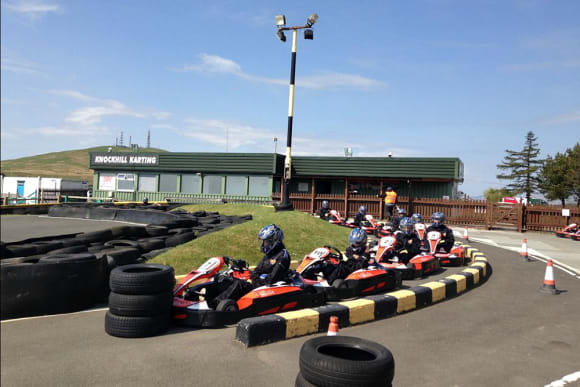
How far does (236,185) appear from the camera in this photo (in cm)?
2770

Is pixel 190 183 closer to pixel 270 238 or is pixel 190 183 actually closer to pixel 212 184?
pixel 212 184

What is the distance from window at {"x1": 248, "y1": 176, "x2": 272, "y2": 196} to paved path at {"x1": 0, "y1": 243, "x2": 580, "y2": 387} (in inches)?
823

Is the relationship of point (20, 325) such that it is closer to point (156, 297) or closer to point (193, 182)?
point (156, 297)

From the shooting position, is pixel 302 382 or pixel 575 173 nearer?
pixel 302 382

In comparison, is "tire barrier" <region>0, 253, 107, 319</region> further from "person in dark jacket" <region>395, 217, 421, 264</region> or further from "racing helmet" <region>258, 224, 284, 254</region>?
"person in dark jacket" <region>395, 217, 421, 264</region>

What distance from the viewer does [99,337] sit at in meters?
4.45

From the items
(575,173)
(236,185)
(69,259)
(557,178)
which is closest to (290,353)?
(69,259)

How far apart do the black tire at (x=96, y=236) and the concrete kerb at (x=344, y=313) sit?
5.27 metres

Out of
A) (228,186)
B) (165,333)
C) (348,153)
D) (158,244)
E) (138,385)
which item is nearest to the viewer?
(138,385)

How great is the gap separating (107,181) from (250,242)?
2435 cm

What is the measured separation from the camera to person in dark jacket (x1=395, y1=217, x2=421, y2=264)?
9.58 meters

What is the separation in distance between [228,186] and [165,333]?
23371 millimetres

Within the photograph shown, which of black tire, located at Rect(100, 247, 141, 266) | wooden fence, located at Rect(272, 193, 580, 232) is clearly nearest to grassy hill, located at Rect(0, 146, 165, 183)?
wooden fence, located at Rect(272, 193, 580, 232)

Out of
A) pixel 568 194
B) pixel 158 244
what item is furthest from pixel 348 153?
pixel 568 194
